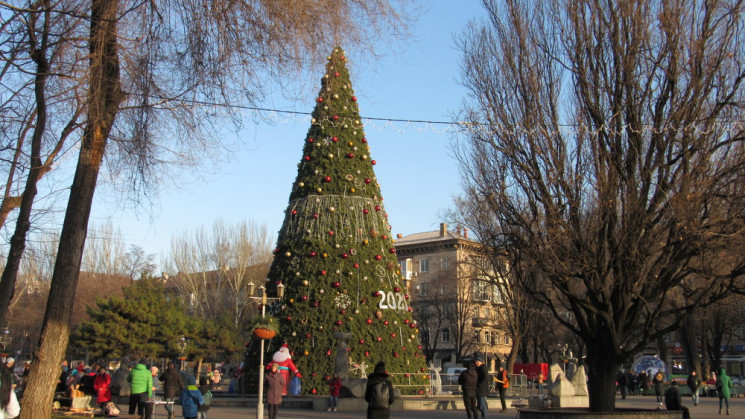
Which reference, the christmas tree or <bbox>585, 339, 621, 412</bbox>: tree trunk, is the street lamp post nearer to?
the christmas tree

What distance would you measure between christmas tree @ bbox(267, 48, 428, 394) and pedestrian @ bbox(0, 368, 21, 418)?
50.2 ft

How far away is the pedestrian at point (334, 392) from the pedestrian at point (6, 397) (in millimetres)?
13501

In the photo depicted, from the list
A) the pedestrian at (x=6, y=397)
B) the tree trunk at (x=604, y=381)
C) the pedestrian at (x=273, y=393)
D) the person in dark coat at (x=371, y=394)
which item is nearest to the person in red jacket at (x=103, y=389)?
the pedestrian at (x=273, y=393)

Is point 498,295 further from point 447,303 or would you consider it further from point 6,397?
point 6,397

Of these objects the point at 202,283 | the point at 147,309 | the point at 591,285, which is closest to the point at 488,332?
the point at 202,283

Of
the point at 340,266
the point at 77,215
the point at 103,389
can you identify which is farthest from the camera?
the point at 340,266

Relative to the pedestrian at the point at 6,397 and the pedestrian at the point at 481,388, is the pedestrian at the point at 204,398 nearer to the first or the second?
the pedestrian at the point at 481,388

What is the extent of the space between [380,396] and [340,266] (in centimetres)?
1133

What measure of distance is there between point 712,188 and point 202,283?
43783 mm

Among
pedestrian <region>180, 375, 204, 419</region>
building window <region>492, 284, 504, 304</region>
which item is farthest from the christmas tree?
building window <region>492, 284, 504, 304</region>

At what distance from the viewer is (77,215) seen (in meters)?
9.87

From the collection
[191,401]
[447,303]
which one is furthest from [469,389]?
[447,303]

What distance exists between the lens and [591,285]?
1517 cm

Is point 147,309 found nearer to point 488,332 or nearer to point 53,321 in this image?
point 53,321
